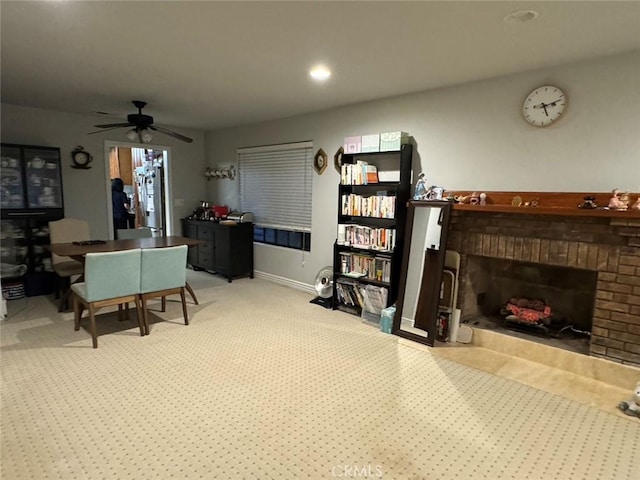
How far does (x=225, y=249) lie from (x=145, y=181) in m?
2.90

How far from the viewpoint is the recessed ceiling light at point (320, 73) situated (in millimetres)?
2956

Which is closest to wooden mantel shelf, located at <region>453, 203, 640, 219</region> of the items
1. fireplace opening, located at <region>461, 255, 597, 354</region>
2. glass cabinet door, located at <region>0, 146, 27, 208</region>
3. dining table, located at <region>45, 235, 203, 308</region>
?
fireplace opening, located at <region>461, 255, 597, 354</region>

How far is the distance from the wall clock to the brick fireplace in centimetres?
519

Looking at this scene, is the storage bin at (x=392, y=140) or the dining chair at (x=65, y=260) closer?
the storage bin at (x=392, y=140)

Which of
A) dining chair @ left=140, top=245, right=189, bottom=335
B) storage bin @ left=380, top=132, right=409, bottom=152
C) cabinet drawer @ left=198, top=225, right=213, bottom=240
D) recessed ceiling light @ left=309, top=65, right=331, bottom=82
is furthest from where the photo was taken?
cabinet drawer @ left=198, top=225, right=213, bottom=240

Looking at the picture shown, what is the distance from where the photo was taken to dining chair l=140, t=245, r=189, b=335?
3.34 metres

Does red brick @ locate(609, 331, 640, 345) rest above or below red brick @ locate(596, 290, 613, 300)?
below

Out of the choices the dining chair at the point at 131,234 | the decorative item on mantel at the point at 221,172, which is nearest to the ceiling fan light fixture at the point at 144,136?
the dining chair at the point at 131,234

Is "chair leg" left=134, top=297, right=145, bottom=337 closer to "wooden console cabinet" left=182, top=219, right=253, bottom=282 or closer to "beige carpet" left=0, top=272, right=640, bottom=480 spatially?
"beige carpet" left=0, top=272, right=640, bottom=480

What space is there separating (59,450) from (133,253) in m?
1.69

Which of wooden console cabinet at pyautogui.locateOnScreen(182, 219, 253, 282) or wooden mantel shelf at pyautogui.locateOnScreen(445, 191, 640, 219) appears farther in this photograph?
wooden console cabinet at pyautogui.locateOnScreen(182, 219, 253, 282)

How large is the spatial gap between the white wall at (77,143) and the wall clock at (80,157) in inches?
1.9

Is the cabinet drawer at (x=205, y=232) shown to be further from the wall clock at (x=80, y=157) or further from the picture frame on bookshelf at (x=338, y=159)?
the picture frame on bookshelf at (x=338, y=159)

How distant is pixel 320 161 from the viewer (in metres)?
4.63
